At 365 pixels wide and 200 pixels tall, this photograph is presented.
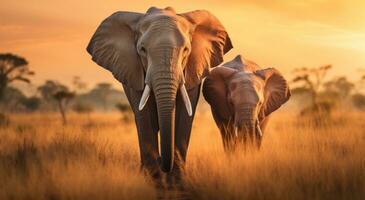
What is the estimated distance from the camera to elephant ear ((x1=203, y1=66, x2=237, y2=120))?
33.3 ft

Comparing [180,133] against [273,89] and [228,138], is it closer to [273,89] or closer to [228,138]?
[228,138]

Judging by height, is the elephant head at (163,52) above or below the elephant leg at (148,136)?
above

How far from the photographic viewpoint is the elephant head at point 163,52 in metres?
7.39

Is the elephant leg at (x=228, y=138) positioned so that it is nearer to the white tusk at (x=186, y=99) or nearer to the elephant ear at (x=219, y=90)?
the elephant ear at (x=219, y=90)

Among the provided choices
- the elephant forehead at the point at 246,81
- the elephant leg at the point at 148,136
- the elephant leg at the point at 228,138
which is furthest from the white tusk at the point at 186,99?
the elephant forehead at the point at 246,81

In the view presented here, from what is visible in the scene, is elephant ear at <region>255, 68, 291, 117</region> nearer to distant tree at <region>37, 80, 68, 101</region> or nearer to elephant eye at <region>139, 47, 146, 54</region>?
elephant eye at <region>139, 47, 146, 54</region>

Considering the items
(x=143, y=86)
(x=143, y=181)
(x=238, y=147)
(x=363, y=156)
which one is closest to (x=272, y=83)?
(x=238, y=147)

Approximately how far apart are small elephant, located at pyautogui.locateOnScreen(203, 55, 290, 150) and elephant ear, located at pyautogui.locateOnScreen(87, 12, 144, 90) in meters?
1.96

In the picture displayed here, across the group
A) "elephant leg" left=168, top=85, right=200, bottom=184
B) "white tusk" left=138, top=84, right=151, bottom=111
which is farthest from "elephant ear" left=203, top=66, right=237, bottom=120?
"white tusk" left=138, top=84, right=151, bottom=111

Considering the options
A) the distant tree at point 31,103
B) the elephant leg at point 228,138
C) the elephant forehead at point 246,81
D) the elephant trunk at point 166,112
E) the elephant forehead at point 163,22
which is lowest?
the elephant leg at point 228,138

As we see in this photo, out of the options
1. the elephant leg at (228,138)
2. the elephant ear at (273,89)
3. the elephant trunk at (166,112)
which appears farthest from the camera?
the elephant ear at (273,89)

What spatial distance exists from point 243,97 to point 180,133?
4.82 feet

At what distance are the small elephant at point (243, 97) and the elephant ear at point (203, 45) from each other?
770 millimetres

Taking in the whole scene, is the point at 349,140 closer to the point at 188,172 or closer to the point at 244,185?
the point at 188,172
